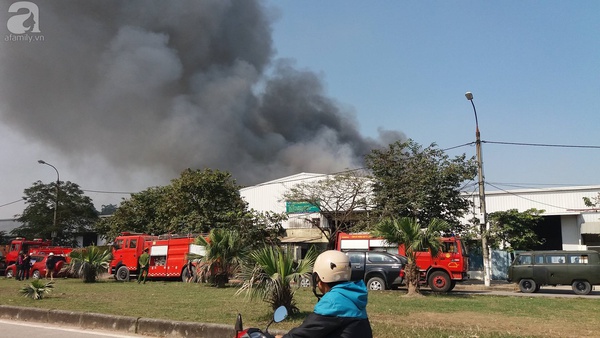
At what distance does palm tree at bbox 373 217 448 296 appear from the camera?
48.4ft

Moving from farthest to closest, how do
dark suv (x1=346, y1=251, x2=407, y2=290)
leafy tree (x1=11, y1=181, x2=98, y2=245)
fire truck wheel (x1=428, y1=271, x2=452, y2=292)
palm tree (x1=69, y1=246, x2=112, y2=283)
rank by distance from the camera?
leafy tree (x1=11, y1=181, x2=98, y2=245) → palm tree (x1=69, y1=246, x2=112, y2=283) → fire truck wheel (x1=428, y1=271, x2=452, y2=292) → dark suv (x1=346, y1=251, x2=407, y2=290)

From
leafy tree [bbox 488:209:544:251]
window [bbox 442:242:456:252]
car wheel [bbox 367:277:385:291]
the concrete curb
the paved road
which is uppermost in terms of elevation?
leafy tree [bbox 488:209:544:251]

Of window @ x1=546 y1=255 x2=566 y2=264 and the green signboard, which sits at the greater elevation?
the green signboard

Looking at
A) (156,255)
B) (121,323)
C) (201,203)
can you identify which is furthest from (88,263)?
(121,323)

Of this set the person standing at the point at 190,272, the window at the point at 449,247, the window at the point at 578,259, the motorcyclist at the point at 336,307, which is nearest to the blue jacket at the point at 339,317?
the motorcyclist at the point at 336,307

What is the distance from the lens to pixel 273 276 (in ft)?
29.9

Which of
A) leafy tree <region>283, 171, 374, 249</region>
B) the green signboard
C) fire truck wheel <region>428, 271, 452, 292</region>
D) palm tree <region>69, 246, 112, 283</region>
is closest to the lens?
fire truck wheel <region>428, 271, 452, 292</region>

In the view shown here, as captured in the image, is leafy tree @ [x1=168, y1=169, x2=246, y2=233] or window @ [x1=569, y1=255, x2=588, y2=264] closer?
window @ [x1=569, y1=255, x2=588, y2=264]

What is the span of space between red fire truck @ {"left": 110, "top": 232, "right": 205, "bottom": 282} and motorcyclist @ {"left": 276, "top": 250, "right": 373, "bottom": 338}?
19.4m

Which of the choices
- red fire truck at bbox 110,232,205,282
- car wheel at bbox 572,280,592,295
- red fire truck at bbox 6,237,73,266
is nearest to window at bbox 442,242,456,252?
car wheel at bbox 572,280,592,295

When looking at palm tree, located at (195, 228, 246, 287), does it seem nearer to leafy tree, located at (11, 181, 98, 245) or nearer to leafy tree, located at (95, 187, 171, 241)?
leafy tree, located at (95, 187, 171, 241)

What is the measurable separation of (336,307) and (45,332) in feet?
26.6

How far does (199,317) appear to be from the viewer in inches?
365

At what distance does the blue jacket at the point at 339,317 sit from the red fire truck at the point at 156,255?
63.9 feet
